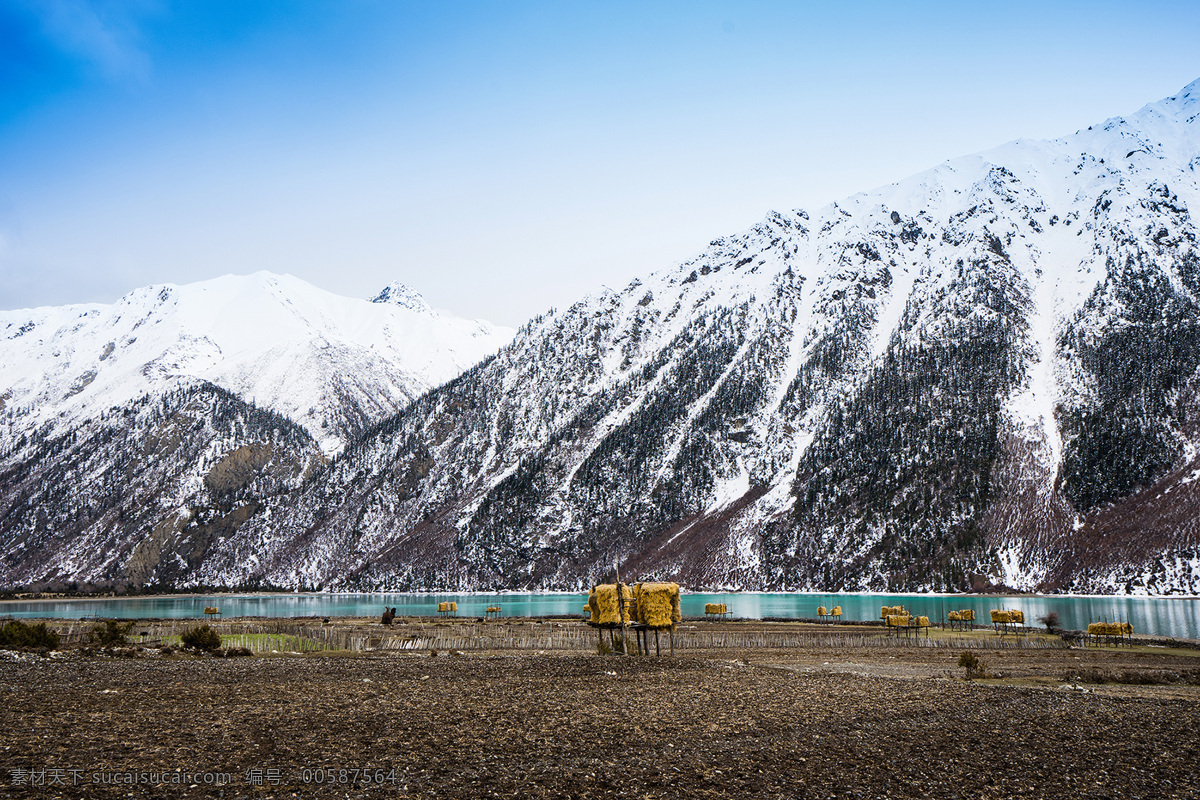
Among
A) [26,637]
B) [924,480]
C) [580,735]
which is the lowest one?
[26,637]

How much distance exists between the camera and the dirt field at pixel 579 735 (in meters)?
12.3

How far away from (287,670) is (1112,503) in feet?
481

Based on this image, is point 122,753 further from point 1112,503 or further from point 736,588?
point 1112,503

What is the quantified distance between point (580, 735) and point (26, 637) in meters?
34.1

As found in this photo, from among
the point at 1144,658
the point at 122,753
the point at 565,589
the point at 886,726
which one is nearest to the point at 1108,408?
the point at 565,589

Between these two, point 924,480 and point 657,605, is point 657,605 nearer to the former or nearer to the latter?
point 657,605

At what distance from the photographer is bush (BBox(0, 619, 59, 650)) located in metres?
37.3

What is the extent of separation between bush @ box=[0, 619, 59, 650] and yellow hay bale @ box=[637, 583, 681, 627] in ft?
86.4

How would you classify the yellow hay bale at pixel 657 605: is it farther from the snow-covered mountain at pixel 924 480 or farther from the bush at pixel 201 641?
the snow-covered mountain at pixel 924 480

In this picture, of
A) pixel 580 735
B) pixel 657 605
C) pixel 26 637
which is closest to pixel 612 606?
pixel 657 605

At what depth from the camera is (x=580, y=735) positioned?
1602cm

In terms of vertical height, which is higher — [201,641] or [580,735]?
[580,735]

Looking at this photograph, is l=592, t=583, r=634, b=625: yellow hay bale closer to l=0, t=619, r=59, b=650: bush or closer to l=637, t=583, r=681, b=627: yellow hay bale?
l=637, t=583, r=681, b=627: yellow hay bale

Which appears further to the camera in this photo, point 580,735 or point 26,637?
point 26,637
